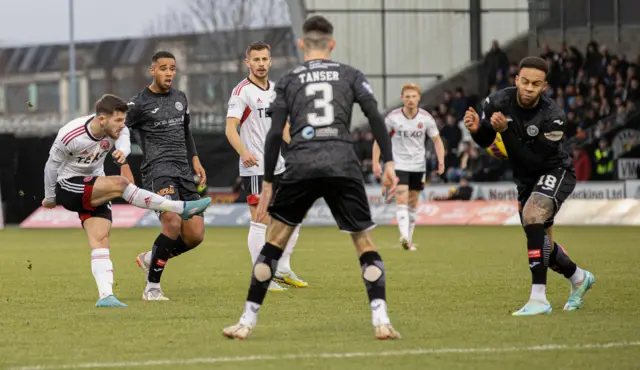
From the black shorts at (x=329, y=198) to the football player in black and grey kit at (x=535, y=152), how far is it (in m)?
1.70

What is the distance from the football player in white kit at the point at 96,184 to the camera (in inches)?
415

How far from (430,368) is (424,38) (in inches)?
1408

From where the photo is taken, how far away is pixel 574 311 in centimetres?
990

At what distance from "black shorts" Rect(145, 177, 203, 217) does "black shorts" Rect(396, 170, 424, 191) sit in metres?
8.72

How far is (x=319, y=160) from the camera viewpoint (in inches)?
318

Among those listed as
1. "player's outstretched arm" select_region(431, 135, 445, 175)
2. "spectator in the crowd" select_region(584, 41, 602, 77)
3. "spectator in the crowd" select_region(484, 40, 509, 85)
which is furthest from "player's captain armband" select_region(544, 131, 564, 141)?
"spectator in the crowd" select_region(484, 40, 509, 85)

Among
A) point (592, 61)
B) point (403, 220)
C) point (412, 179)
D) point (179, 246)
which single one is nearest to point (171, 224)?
→ point (179, 246)

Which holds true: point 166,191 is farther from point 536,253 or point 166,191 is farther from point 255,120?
point 536,253

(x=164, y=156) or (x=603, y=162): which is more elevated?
(x=164, y=156)

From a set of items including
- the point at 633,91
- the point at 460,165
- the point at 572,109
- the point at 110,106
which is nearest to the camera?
the point at 110,106

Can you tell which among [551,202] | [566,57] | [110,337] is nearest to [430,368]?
[110,337]

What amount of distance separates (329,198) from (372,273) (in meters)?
0.58

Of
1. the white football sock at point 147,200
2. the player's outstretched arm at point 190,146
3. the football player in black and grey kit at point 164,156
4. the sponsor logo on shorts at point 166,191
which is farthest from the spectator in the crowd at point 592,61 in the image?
the white football sock at point 147,200

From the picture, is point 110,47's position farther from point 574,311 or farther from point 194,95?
point 574,311
